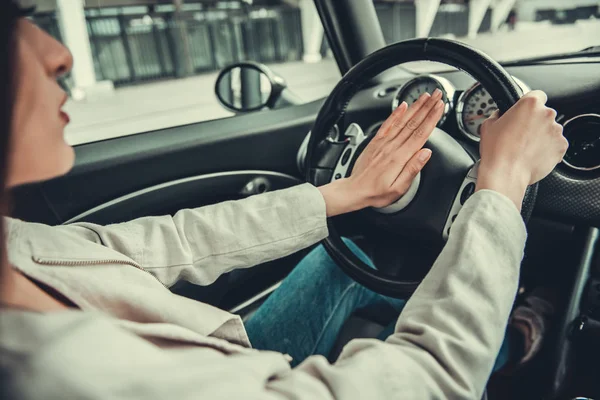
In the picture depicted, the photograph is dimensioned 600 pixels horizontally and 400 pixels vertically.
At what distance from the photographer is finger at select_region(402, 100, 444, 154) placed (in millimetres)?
948

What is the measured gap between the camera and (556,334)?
3.79 feet

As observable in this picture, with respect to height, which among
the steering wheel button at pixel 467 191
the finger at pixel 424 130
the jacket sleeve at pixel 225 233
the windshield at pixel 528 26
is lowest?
the jacket sleeve at pixel 225 233

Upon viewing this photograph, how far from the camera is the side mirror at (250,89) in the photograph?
189cm

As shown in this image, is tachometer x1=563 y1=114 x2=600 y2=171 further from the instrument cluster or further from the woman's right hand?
the woman's right hand

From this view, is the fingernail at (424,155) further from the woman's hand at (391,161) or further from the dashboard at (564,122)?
the dashboard at (564,122)

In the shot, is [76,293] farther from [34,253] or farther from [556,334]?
[556,334]

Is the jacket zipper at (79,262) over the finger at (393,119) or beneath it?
beneath

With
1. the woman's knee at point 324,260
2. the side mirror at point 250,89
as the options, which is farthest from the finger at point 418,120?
the side mirror at point 250,89

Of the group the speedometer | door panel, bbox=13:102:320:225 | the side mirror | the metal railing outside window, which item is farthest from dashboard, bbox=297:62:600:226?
the metal railing outside window

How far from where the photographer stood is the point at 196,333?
64cm

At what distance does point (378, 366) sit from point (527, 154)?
1.38 ft

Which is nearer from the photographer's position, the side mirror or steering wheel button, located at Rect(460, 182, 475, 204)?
steering wheel button, located at Rect(460, 182, 475, 204)

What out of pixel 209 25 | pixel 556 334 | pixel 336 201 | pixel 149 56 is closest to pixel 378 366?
pixel 336 201

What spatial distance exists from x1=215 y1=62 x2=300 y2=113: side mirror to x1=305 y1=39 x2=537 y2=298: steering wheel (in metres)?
0.71
